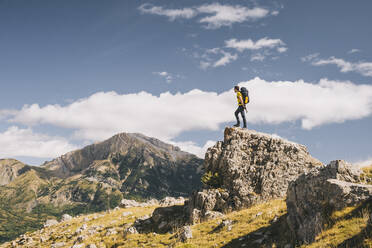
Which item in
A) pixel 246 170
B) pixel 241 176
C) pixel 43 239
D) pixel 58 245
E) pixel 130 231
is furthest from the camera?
pixel 43 239

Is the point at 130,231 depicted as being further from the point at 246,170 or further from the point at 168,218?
the point at 246,170

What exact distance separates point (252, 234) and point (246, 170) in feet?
38.2

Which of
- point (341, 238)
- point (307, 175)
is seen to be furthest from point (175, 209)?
point (341, 238)

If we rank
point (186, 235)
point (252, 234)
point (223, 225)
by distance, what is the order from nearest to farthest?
1. point (252, 234)
2. point (186, 235)
3. point (223, 225)

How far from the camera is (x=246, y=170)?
27562mm

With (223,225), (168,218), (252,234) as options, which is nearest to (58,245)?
(168,218)

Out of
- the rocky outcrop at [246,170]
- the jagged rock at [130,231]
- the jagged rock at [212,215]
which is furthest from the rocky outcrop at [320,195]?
the jagged rock at [130,231]

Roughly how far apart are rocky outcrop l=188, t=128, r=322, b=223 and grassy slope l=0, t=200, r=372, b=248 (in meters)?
3.88

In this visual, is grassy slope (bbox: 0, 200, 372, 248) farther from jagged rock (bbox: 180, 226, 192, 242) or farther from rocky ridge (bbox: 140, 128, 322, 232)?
rocky ridge (bbox: 140, 128, 322, 232)

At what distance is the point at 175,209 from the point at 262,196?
985 cm

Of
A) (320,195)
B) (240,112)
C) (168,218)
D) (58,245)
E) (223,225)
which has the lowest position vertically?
(58,245)

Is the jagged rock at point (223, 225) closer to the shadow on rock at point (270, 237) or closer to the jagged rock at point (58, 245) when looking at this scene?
the shadow on rock at point (270, 237)

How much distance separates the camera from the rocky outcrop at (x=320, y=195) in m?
11.9

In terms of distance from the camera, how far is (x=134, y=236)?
24391 mm
